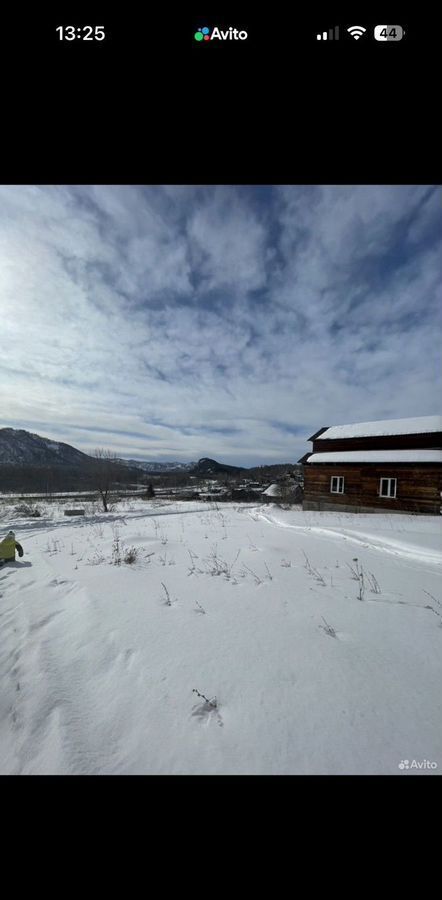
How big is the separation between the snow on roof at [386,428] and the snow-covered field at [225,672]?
15459mm

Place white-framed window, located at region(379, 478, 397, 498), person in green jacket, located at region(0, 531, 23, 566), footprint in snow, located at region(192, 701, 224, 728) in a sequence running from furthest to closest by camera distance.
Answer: white-framed window, located at region(379, 478, 397, 498)
person in green jacket, located at region(0, 531, 23, 566)
footprint in snow, located at region(192, 701, 224, 728)
